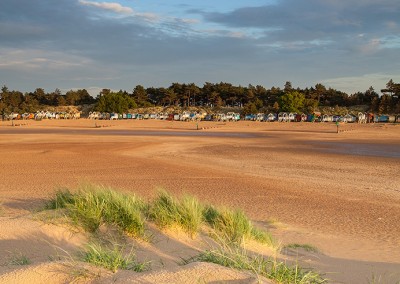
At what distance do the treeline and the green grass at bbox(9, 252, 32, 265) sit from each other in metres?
66.0

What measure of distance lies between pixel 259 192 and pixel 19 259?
8.36 m

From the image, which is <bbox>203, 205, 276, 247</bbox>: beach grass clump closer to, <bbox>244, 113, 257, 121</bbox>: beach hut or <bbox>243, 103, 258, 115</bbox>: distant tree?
<bbox>244, 113, 257, 121</bbox>: beach hut

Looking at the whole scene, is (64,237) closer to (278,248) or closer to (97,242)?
(97,242)

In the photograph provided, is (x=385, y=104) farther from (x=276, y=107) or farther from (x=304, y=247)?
(x=304, y=247)

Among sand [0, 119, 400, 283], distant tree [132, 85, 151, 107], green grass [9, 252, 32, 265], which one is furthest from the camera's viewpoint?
distant tree [132, 85, 151, 107]

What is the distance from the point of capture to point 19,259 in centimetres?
510

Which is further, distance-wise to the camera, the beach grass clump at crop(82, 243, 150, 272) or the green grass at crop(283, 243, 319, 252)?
the green grass at crop(283, 243, 319, 252)

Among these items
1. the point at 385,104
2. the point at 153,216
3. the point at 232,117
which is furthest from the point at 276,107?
the point at 153,216

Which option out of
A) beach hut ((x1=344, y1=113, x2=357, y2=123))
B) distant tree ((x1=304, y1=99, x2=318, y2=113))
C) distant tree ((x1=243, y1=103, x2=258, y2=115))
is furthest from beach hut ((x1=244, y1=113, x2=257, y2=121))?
beach hut ((x1=344, y1=113, x2=357, y2=123))

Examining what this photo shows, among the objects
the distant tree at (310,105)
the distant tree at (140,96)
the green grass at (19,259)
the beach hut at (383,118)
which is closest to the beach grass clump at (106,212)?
the green grass at (19,259)

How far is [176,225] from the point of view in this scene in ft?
22.3

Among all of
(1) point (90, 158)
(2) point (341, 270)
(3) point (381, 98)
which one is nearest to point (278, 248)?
(2) point (341, 270)

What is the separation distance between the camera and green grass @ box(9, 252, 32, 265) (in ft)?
16.0

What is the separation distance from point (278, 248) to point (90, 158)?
15224 mm
